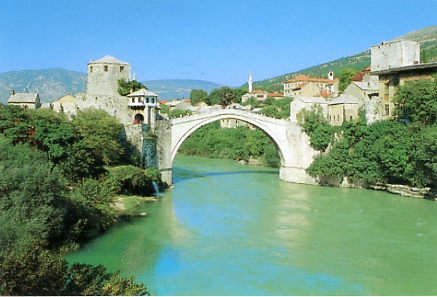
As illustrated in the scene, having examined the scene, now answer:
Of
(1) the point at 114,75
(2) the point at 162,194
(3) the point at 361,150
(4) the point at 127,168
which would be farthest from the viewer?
(1) the point at 114,75

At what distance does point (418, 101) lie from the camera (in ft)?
62.5

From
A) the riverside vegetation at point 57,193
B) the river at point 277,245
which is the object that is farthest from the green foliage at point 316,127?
the riverside vegetation at point 57,193

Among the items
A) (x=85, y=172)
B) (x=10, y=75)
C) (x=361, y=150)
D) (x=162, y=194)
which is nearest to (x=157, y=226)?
(x=85, y=172)

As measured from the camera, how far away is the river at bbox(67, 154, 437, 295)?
967 cm

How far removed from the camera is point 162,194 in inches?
762

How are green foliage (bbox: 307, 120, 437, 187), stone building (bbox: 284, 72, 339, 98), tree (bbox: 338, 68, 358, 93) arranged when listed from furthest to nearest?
stone building (bbox: 284, 72, 339, 98), tree (bbox: 338, 68, 358, 93), green foliage (bbox: 307, 120, 437, 187)

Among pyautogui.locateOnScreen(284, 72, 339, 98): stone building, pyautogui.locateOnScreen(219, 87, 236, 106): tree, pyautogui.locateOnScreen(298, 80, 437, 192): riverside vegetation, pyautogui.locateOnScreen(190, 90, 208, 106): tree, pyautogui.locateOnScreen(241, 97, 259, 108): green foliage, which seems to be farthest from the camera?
pyautogui.locateOnScreen(190, 90, 208, 106): tree

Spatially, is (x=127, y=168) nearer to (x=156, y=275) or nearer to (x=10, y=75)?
(x=156, y=275)

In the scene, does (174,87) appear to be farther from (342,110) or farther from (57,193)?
(57,193)

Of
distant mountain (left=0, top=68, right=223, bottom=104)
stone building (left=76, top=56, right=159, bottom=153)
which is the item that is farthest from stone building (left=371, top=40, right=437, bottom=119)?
distant mountain (left=0, top=68, right=223, bottom=104)

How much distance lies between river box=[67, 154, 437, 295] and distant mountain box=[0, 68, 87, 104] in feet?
86.8

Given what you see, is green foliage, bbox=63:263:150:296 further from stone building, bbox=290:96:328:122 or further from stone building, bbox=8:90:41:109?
stone building, bbox=8:90:41:109

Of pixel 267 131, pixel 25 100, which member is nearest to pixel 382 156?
pixel 267 131

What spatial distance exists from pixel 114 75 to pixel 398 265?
54.0ft
